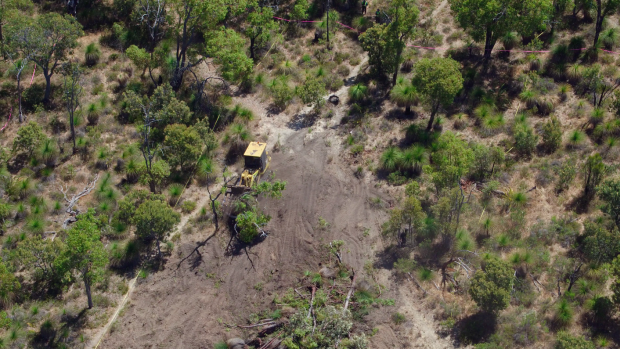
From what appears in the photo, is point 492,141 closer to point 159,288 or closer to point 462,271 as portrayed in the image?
point 462,271

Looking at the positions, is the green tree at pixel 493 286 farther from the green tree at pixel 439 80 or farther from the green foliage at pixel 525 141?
the green tree at pixel 439 80

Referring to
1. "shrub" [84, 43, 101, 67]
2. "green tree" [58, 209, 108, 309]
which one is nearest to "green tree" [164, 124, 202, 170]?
"green tree" [58, 209, 108, 309]

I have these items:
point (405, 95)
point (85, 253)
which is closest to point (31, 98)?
point (85, 253)

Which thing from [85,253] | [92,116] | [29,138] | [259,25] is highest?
[259,25]

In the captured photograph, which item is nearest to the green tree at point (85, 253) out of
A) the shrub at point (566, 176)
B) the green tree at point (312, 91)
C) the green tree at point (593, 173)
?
the green tree at point (312, 91)

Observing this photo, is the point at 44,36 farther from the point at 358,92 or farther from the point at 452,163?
the point at 452,163

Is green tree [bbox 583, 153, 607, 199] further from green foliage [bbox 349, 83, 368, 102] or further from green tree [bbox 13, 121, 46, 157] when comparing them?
green tree [bbox 13, 121, 46, 157]

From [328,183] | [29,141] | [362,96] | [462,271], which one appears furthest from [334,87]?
[29,141]
